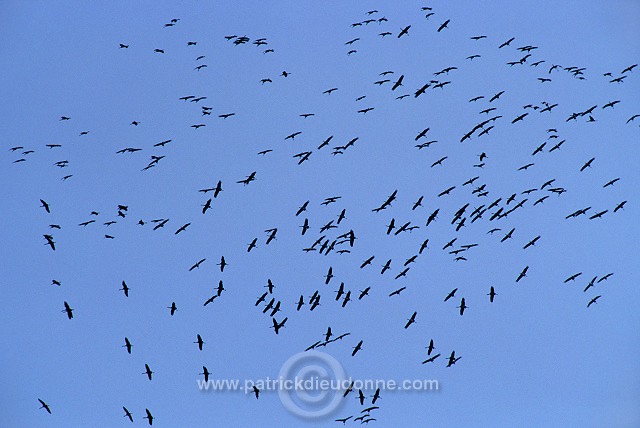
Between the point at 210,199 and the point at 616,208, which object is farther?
the point at 616,208

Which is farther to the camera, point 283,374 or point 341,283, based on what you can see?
point 283,374

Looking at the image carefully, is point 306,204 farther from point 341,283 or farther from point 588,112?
point 588,112

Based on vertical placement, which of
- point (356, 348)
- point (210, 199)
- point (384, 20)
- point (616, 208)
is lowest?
point (356, 348)

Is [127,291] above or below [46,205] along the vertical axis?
below

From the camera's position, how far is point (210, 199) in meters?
28.8

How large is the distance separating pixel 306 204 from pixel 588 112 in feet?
42.9

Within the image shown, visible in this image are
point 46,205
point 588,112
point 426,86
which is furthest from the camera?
point 588,112

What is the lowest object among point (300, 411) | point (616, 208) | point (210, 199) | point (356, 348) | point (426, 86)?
point (300, 411)

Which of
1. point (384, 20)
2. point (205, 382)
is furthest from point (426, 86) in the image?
point (205, 382)

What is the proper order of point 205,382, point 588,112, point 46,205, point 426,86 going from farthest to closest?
point 205,382 < point 588,112 < point 426,86 < point 46,205

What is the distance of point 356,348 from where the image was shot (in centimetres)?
3322

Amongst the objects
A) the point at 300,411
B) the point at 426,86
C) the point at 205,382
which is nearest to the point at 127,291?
the point at 205,382

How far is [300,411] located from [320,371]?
273 centimetres

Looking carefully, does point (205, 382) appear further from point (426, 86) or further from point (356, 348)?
point (426, 86)
